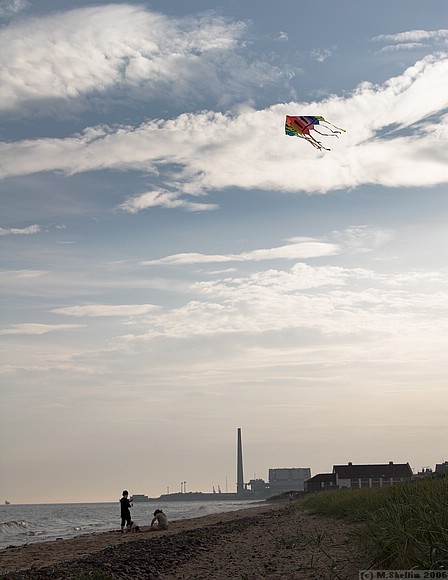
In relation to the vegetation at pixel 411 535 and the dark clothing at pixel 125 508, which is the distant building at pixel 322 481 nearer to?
the dark clothing at pixel 125 508

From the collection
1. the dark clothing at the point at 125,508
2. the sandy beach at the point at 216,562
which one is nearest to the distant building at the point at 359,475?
the dark clothing at the point at 125,508

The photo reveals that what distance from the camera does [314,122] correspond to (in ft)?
100

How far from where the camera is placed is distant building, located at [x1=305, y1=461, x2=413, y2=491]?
11969 cm

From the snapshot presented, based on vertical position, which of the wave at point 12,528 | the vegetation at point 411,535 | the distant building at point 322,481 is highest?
the vegetation at point 411,535

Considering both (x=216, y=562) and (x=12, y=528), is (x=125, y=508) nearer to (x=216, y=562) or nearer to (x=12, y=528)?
(x=216, y=562)

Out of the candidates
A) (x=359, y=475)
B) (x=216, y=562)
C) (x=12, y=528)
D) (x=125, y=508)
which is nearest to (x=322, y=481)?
(x=359, y=475)

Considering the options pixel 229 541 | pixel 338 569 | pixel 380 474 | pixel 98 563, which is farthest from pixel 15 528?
pixel 380 474

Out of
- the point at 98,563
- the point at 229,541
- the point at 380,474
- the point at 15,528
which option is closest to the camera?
the point at 98,563

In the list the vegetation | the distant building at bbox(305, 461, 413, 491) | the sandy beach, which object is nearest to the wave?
the sandy beach

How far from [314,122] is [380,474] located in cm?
10179

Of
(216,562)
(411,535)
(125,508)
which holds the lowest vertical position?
(216,562)

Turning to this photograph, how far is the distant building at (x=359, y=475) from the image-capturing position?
120 metres

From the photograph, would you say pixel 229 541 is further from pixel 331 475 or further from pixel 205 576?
pixel 331 475

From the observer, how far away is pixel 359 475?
12169 centimetres
